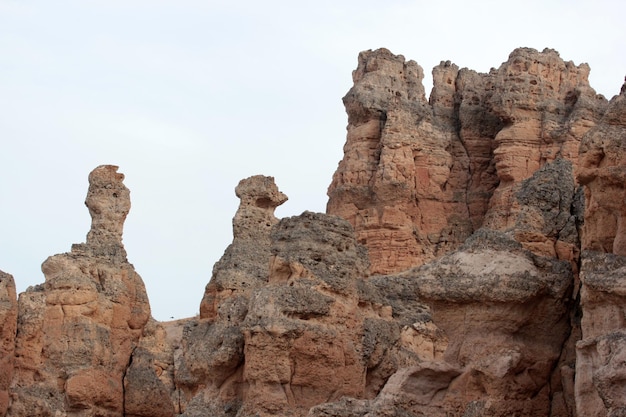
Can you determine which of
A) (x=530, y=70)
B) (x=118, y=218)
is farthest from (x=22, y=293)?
(x=530, y=70)

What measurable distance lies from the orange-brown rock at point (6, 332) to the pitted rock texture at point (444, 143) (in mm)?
28825

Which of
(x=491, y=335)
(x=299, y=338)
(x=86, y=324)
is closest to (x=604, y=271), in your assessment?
(x=491, y=335)

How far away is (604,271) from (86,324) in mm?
10967

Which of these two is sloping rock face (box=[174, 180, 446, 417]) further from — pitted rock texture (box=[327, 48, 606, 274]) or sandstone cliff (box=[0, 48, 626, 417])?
pitted rock texture (box=[327, 48, 606, 274])

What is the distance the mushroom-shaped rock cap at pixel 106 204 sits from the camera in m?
24.6

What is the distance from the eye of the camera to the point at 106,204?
24.9 meters

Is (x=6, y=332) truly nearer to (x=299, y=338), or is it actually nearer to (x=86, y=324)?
(x=86, y=324)

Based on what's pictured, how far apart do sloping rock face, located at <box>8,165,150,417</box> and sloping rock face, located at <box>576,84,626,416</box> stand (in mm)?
9537

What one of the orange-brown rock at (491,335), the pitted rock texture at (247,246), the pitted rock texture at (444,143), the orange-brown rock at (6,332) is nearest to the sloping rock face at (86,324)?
the orange-brown rock at (6,332)

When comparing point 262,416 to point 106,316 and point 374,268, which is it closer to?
point 106,316

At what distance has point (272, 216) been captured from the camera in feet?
104

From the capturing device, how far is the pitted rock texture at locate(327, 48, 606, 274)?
5112 centimetres

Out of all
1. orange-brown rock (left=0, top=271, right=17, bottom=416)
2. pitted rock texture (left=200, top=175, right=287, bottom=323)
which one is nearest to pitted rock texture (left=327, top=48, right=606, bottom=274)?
pitted rock texture (left=200, top=175, right=287, bottom=323)

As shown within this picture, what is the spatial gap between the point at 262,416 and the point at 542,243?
3617 mm
